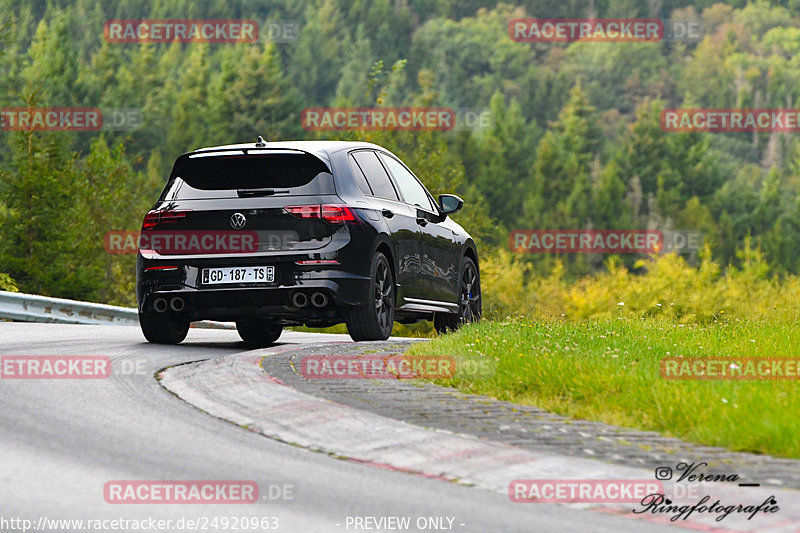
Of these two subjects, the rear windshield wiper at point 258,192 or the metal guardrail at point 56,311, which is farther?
the metal guardrail at point 56,311

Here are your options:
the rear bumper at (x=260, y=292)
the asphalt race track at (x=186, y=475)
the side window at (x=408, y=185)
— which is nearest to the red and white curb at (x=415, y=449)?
the asphalt race track at (x=186, y=475)

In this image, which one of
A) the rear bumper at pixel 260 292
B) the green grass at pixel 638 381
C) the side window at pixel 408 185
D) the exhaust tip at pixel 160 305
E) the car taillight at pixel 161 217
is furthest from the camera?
the side window at pixel 408 185

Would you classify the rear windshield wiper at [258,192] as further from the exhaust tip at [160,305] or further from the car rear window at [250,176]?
the exhaust tip at [160,305]

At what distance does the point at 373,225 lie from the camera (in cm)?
1160

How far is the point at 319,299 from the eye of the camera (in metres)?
11.3

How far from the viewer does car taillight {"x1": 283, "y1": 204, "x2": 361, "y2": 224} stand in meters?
11.2

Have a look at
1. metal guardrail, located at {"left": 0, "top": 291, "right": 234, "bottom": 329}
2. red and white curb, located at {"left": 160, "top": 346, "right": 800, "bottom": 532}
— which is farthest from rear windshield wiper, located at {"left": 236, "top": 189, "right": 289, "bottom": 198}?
metal guardrail, located at {"left": 0, "top": 291, "right": 234, "bottom": 329}

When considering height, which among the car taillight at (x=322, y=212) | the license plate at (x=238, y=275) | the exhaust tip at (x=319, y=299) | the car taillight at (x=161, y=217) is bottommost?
the exhaust tip at (x=319, y=299)

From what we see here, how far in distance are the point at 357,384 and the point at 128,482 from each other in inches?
108

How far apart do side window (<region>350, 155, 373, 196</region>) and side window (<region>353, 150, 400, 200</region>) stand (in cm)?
8

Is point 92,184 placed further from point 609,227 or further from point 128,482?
point 128,482

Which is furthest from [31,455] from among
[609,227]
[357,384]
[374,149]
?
[609,227]

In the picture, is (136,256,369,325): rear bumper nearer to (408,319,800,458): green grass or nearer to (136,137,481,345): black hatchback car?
(136,137,481,345): black hatchback car

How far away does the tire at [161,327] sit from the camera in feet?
39.9
